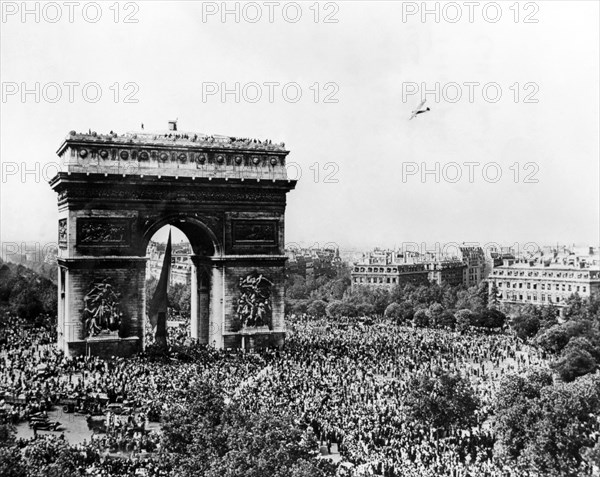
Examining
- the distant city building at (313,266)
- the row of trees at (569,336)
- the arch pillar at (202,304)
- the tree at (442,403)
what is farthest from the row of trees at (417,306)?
the tree at (442,403)

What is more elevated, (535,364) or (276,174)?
(276,174)

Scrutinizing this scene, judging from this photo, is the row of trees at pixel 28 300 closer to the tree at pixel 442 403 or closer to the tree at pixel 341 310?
the tree at pixel 341 310

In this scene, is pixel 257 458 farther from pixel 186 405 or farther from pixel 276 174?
pixel 276 174

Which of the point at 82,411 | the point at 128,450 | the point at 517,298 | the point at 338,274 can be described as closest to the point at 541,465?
the point at 128,450

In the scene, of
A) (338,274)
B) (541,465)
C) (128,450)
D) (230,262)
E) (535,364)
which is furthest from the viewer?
(338,274)

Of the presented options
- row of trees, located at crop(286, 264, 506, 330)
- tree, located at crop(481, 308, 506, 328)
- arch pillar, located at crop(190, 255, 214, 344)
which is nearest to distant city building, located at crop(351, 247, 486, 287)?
row of trees, located at crop(286, 264, 506, 330)

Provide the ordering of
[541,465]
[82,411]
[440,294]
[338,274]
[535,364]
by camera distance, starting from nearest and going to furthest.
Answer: [541,465] < [82,411] < [535,364] < [440,294] < [338,274]

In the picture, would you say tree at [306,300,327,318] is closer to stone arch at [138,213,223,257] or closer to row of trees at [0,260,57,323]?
row of trees at [0,260,57,323]
